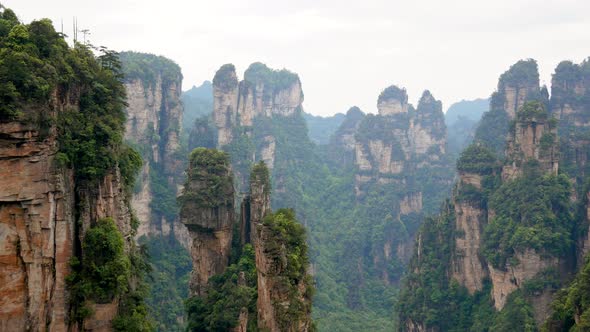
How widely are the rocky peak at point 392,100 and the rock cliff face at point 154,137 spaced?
1612 inches

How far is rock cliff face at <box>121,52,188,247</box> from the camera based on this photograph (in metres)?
59.5

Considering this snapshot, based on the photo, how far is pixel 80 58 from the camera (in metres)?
22.8

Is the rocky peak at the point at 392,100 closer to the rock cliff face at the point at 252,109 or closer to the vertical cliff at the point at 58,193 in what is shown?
the rock cliff face at the point at 252,109

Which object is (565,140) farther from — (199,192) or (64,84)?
(64,84)

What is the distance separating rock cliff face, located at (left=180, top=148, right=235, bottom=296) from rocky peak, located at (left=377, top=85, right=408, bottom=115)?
220 ft

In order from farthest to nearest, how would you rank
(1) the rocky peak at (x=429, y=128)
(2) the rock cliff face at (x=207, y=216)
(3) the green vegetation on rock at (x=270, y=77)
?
(3) the green vegetation on rock at (x=270, y=77), (1) the rocky peak at (x=429, y=128), (2) the rock cliff face at (x=207, y=216)

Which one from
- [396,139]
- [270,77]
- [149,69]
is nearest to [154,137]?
[149,69]

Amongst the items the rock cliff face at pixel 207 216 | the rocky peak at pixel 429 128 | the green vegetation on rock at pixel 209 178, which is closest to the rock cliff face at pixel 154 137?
the green vegetation on rock at pixel 209 178

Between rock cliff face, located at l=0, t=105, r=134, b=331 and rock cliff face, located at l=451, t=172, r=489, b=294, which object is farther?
rock cliff face, located at l=451, t=172, r=489, b=294

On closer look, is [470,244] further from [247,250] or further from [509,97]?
[509,97]

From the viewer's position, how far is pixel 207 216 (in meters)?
33.4

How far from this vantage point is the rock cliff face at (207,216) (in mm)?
33438

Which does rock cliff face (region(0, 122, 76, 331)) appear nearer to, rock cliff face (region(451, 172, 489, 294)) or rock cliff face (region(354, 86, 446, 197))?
rock cliff face (region(451, 172, 489, 294))

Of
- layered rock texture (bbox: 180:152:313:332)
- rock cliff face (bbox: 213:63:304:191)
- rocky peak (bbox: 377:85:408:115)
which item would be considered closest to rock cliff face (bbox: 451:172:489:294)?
layered rock texture (bbox: 180:152:313:332)
